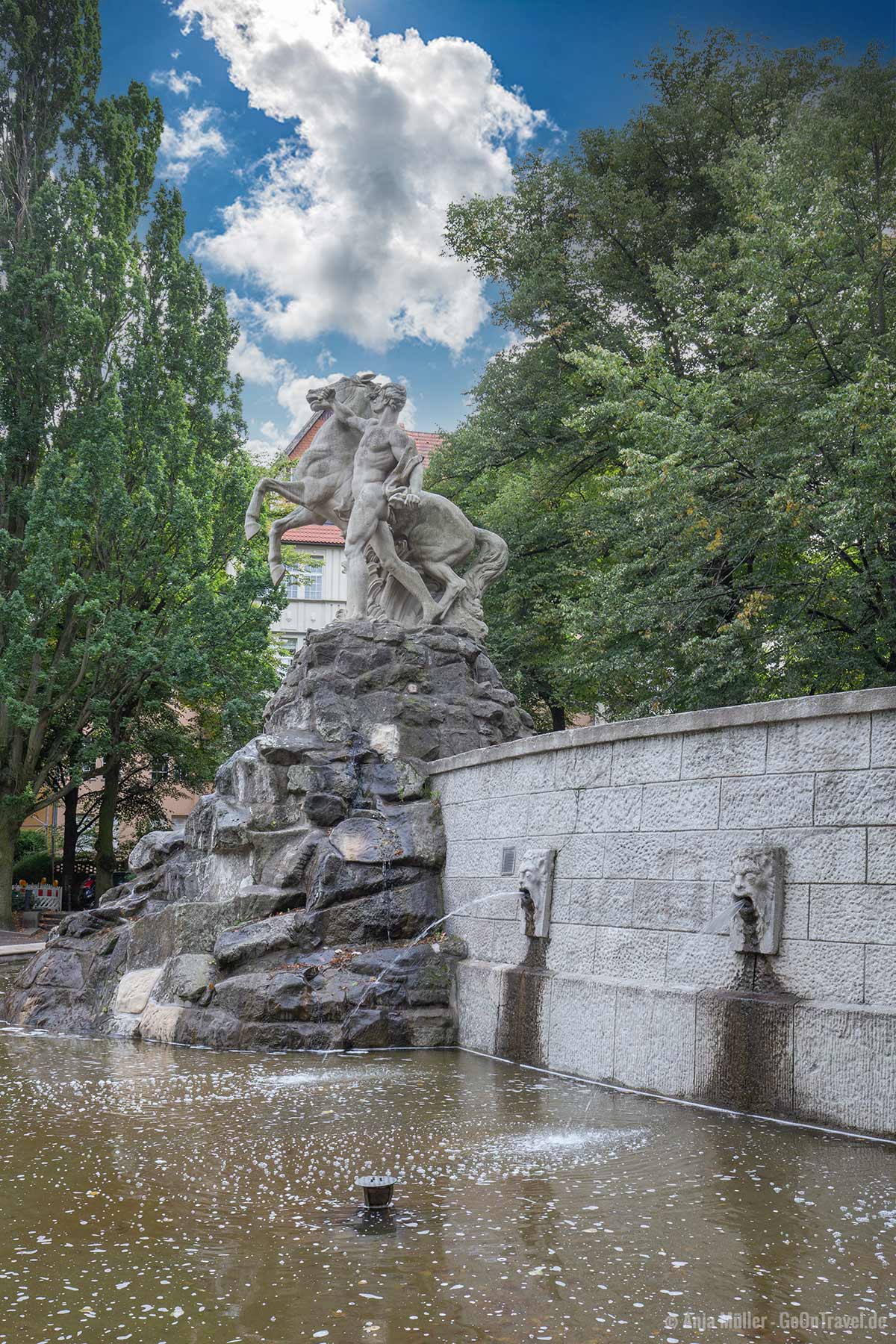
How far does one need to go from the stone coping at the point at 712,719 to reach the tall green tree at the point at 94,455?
12170mm

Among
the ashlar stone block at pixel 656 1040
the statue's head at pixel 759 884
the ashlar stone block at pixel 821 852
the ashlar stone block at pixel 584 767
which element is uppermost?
the ashlar stone block at pixel 584 767

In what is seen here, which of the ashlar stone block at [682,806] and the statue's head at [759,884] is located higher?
the ashlar stone block at [682,806]

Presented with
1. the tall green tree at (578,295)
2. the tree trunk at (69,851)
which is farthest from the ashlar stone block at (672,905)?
the tree trunk at (69,851)

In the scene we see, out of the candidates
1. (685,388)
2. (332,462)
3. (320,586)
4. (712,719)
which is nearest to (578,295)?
(685,388)

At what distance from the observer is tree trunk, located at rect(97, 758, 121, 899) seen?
2436cm

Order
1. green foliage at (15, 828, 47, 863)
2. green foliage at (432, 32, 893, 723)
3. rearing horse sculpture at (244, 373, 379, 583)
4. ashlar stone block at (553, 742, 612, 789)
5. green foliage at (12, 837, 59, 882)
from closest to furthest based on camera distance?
1. ashlar stone block at (553, 742, 612, 789)
2. rearing horse sculpture at (244, 373, 379, 583)
3. green foliage at (432, 32, 893, 723)
4. green foliage at (12, 837, 59, 882)
5. green foliage at (15, 828, 47, 863)

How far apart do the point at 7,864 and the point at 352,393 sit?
37.8ft

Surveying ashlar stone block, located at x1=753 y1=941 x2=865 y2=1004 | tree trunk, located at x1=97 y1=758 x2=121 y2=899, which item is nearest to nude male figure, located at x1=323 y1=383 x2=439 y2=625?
ashlar stone block, located at x1=753 y1=941 x2=865 y2=1004

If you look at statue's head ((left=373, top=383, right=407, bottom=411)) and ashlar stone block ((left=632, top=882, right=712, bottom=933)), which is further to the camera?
statue's head ((left=373, top=383, right=407, bottom=411))

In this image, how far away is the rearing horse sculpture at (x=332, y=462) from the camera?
13000 mm

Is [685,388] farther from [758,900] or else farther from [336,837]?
[758,900]

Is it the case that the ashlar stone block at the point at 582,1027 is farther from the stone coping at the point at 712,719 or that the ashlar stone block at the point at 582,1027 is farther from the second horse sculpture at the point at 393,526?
the second horse sculpture at the point at 393,526

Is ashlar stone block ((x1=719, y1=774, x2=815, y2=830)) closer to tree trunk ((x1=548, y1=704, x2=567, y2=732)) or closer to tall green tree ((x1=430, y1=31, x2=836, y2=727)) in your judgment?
tall green tree ((x1=430, y1=31, x2=836, y2=727))

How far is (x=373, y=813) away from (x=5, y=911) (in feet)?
40.5
